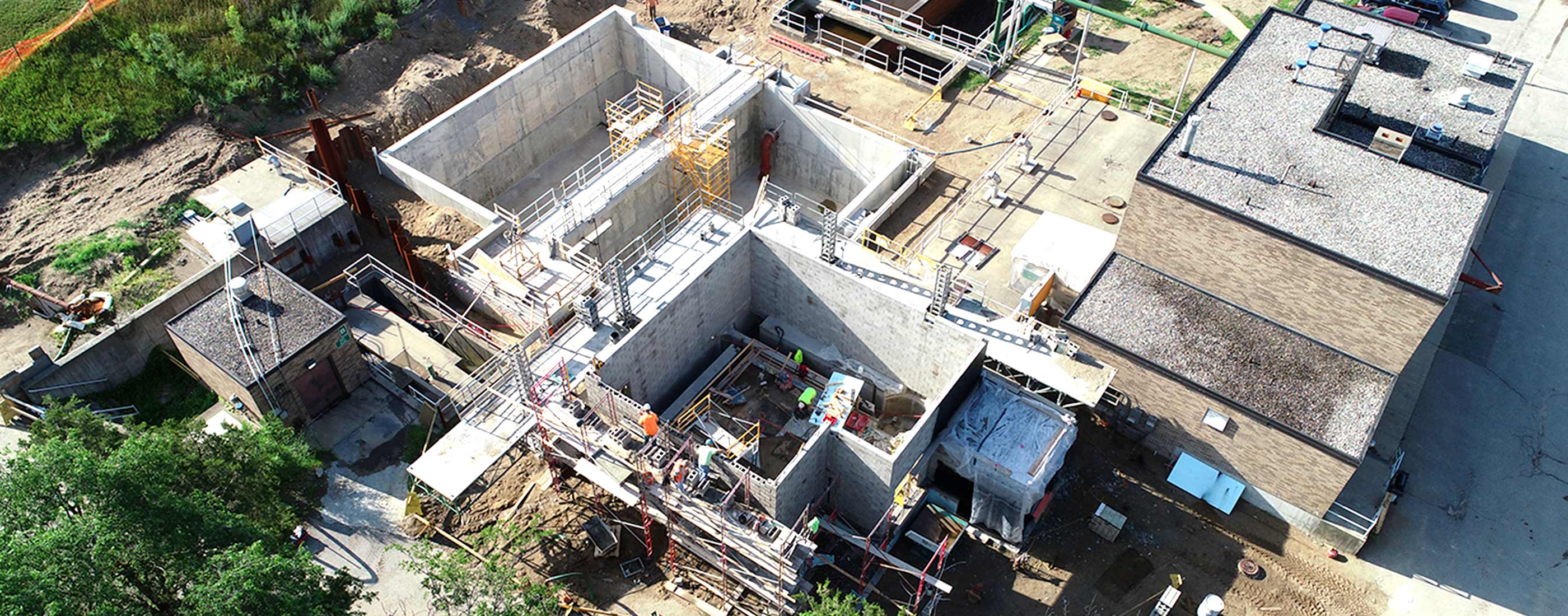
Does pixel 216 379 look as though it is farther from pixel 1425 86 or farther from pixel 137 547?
pixel 1425 86

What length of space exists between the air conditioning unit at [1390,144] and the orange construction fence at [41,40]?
47.2m

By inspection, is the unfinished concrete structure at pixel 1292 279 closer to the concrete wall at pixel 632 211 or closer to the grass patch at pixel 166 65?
the concrete wall at pixel 632 211

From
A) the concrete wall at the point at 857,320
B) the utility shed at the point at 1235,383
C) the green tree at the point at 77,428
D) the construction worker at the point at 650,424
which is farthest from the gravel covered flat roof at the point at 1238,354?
the green tree at the point at 77,428

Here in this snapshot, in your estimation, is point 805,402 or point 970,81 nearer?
point 805,402

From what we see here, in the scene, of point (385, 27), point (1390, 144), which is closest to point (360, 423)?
point (385, 27)

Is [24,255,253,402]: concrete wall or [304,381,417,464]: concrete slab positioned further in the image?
[304,381,417,464]: concrete slab

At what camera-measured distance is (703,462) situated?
26.2 meters

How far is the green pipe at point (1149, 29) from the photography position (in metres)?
43.7

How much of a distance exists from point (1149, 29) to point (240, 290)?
37.0m

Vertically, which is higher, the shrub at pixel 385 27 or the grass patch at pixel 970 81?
the shrub at pixel 385 27

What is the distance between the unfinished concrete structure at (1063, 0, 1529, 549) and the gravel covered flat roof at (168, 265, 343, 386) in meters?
23.0

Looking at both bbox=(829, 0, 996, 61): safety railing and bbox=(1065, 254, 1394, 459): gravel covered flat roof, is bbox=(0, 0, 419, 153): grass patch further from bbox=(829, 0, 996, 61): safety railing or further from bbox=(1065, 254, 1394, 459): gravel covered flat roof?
bbox=(1065, 254, 1394, 459): gravel covered flat roof

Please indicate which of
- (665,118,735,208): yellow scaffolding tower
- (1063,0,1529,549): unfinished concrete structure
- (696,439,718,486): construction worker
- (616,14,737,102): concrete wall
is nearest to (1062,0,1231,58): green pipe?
(1063,0,1529,549): unfinished concrete structure

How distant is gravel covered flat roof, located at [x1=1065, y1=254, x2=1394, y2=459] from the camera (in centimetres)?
2847
